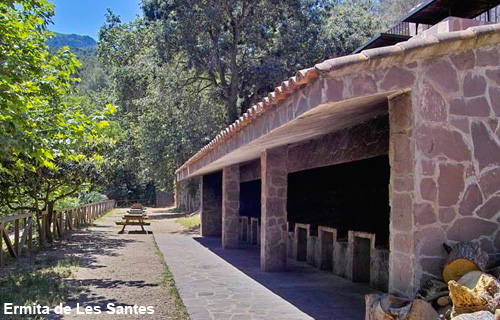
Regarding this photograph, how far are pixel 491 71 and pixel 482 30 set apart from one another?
1.53ft

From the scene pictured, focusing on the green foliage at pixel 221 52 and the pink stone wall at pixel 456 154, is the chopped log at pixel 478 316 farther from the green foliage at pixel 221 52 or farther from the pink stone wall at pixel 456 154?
the green foliage at pixel 221 52

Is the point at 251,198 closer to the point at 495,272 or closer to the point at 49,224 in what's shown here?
the point at 49,224

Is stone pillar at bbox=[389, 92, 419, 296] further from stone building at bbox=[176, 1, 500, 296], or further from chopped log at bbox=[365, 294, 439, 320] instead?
chopped log at bbox=[365, 294, 439, 320]

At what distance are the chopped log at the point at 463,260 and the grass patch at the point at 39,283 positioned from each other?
4899 mm

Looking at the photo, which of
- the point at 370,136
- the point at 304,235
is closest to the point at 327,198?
the point at 304,235

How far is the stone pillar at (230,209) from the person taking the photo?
12977mm

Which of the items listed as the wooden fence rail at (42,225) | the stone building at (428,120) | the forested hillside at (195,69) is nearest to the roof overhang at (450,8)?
the stone building at (428,120)

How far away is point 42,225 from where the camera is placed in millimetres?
13852

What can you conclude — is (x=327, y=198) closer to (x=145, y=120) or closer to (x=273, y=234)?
(x=273, y=234)

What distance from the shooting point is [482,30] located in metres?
4.52

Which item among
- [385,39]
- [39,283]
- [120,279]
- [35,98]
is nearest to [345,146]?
[385,39]

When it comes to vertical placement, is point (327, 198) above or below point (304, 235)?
above

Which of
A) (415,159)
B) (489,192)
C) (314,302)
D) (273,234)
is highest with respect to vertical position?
(415,159)

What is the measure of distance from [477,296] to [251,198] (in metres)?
12.3
